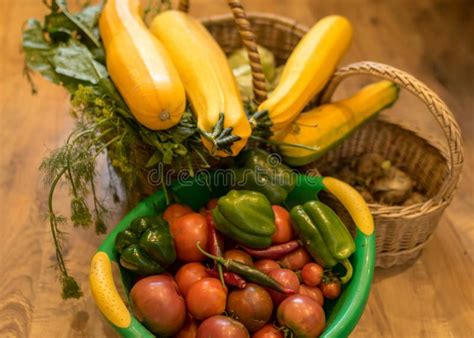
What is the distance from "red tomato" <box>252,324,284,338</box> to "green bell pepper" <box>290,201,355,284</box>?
0.16 m

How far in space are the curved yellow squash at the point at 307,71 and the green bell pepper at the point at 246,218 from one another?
189mm

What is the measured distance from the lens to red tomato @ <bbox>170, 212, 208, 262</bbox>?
992 mm

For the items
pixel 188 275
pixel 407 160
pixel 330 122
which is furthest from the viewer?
pixel 407 160

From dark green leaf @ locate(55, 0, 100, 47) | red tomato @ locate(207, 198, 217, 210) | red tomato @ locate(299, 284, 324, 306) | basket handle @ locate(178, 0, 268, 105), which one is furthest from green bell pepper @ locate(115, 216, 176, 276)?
dark green leaf @ locate(55, 0, 100, 47)

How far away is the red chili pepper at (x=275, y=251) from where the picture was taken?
39.6 inches

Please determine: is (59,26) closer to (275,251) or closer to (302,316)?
(275,251)

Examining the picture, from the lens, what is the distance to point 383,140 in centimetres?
135

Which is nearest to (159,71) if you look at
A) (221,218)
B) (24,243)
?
(221,218)

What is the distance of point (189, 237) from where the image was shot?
39.0 inches

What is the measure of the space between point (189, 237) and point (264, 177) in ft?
0.65

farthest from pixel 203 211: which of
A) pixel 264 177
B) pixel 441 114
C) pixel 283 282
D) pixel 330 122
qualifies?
pixel 441 114

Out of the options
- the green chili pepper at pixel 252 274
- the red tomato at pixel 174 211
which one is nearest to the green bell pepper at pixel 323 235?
the green chili pepper at pixel 252 274

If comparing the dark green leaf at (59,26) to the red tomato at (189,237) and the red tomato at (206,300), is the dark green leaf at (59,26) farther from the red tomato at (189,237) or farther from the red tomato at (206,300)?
the red tomato at (206,300)

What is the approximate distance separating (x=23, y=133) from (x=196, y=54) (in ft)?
2.12
